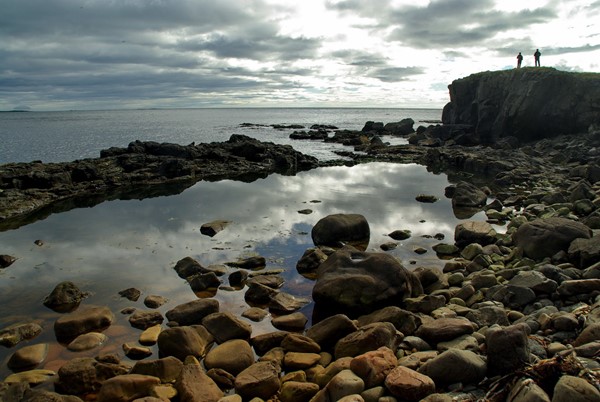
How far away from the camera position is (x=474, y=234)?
16703mm

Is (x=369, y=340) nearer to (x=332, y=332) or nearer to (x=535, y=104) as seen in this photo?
(x=332, y=332)

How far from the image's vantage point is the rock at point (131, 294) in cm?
1282

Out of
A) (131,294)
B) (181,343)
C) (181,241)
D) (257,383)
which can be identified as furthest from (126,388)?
(181,241)

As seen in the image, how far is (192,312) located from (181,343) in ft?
5.65

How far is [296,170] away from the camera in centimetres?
4222

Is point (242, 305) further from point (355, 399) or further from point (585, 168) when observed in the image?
point (585, 168)

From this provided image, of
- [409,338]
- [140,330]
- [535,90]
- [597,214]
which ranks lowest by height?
[140,330]

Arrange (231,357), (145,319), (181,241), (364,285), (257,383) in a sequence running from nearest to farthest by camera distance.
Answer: (257,383) < (231,357) < (145,319) < (364,285) < (181,241)

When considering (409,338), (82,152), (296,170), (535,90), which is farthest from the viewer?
(82,152)

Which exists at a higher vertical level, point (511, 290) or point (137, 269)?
point (511, 290)

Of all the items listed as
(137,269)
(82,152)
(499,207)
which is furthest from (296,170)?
(82,152)

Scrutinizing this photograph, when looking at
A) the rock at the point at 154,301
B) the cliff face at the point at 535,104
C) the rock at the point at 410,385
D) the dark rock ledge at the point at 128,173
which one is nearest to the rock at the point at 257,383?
the rock at the point at 410,385

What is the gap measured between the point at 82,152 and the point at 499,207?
171 feet

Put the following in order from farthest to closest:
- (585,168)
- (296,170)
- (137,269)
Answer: (296,170)
(585,168)
(137,269)
